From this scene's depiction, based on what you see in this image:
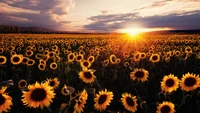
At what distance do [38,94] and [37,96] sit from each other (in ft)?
0.09

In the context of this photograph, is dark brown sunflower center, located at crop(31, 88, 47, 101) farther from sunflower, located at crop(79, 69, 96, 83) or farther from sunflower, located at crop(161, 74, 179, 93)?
sunflower, located at crop(161, 74, 179, 93)

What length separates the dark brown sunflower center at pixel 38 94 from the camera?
327 centimetres

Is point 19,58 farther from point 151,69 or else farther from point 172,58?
point 172,58

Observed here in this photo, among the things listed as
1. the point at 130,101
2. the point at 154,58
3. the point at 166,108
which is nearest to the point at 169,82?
the point at 166,108

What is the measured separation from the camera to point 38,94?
3.29 metres

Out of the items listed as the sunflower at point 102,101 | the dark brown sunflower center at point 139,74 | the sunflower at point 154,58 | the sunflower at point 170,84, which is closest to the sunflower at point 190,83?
the sunflower at point 170,84

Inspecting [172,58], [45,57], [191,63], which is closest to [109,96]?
[45,57]

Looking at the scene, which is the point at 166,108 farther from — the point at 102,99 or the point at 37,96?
the point at 37,96

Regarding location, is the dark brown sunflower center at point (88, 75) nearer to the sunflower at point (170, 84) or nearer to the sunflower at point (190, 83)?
the sunflower at point (170, 84)

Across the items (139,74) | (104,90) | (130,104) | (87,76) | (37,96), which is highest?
(37,96)

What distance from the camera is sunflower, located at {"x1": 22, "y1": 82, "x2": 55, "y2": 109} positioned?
323 cm

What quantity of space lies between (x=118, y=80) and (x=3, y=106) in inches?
181

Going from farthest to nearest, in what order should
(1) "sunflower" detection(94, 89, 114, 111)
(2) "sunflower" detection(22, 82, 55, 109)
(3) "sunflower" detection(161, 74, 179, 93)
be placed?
(3) "sunflower" detection(161, 74, 179, 93) < (1) "sunflower" detection(94, 89, 114, 111) < (2) "sunflower" detection(22, 82, 55, 109)

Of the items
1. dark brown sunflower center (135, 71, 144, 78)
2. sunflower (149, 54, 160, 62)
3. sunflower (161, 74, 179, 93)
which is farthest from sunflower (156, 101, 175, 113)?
sunflower (149, 54, 160, 62)
